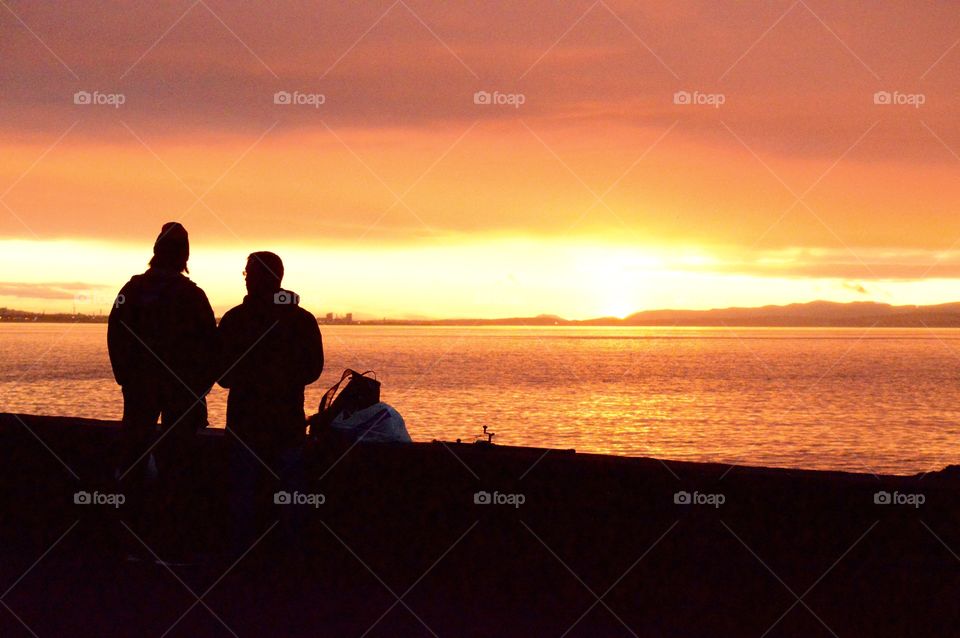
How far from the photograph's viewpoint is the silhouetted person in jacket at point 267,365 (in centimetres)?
679

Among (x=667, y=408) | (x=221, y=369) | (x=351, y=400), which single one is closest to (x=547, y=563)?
(x=351, y=400)

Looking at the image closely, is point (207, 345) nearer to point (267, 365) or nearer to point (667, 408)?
point (267, 365)

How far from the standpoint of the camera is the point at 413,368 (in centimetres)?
10062

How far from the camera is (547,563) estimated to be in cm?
674

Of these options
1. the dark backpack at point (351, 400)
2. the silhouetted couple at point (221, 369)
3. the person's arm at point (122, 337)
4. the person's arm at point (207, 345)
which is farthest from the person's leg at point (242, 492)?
the person's arm at point (122, 337)

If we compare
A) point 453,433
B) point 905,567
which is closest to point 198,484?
point 905,567

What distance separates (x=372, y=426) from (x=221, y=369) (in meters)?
1.19

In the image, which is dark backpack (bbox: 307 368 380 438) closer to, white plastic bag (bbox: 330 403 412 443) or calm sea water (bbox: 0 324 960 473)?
white plastic bag (bbox: 330 403 412 443)

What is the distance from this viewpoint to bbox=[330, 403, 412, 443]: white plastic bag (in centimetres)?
747

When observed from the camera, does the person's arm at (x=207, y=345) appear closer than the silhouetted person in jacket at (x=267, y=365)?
No

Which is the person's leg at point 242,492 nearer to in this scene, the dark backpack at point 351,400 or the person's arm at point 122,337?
the dark backpack at point 351,400

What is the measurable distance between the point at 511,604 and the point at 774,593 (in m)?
1.53

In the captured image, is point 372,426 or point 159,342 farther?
point 372,426

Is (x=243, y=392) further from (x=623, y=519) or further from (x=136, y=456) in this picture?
(x=623, y=519)
